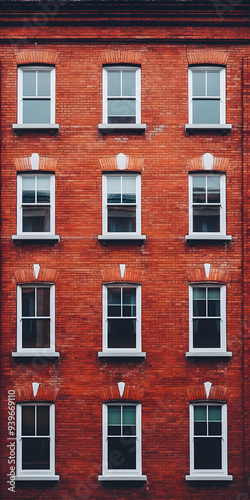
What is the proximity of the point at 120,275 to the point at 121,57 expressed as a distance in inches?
244

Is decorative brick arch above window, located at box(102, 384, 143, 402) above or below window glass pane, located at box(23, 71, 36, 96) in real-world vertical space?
below

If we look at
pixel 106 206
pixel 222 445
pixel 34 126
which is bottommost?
pixel 222 445

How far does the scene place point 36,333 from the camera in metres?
14.7

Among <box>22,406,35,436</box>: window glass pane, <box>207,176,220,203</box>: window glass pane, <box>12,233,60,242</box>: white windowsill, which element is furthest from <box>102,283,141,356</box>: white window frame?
<box>207,176,220,203</box>: window glass pane

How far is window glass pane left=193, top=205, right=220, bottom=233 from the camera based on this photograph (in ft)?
49.0

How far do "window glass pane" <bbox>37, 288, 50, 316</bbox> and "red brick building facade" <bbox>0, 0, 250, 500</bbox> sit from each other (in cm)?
4

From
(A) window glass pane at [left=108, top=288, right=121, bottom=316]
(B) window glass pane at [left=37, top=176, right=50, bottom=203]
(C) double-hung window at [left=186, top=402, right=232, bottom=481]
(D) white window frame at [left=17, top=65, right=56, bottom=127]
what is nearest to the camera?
(C) double-hung window at [left=186, top=402, right=232, bottom=481]

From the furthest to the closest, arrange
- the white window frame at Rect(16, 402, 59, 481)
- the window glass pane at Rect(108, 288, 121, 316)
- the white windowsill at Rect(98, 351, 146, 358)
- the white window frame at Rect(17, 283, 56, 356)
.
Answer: the window glass pane at Rect(108, 288, 121, 316), the white window frame at Rect(17, 283, 56, 356), the white windowsill at Rect(98, 351, 146, 358), the white window frame at Rect(16, 402, 59, 481)

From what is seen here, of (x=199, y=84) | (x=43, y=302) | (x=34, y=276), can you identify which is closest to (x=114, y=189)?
(x=34, y=276)

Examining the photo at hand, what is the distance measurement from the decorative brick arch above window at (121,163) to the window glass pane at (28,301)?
157 inches

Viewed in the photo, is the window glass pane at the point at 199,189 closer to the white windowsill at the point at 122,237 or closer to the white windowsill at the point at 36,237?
the white windowsill at the point at 122,237

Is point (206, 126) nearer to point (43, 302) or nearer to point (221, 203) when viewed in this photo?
point (221, 203)

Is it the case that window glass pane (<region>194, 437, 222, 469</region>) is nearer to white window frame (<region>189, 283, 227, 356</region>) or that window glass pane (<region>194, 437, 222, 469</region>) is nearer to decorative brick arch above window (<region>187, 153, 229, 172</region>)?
white window frame (<region>189, 283, 227, 356</region>)

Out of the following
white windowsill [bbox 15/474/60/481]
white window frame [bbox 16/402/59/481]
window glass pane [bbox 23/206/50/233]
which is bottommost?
white windowsill [bbox 15/474/60/481]
